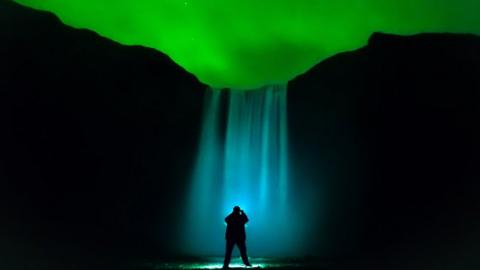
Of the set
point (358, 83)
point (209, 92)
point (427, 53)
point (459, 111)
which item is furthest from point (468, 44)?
point (209, 92)

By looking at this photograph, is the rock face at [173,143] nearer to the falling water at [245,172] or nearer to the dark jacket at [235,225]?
the falling water at [245,172]

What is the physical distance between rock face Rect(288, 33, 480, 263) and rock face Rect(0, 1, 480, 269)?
7 centimetres

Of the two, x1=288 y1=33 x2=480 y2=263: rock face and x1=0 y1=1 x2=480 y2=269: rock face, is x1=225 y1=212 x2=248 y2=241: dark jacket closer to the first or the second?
x1=0 y1=1 x2=480 y2=269: rock face

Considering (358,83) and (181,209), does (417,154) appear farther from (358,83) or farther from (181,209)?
(181,209)

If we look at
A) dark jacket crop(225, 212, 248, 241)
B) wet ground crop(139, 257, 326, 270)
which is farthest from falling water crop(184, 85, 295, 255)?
dark jacket crop(225, 212, 248, 241)

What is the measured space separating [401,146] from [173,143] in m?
16.1

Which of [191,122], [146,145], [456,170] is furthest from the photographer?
[191,122]

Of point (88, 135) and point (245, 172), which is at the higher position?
point (88, 135)

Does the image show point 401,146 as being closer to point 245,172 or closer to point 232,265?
point 245,172

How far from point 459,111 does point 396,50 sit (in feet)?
17.6

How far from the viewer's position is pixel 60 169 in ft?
88.3

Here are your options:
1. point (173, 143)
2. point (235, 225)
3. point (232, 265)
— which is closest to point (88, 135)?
point (173, 143)

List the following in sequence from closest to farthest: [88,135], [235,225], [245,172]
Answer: [235,225] < [88,135] < [245,172]

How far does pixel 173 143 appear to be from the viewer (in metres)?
35.1
